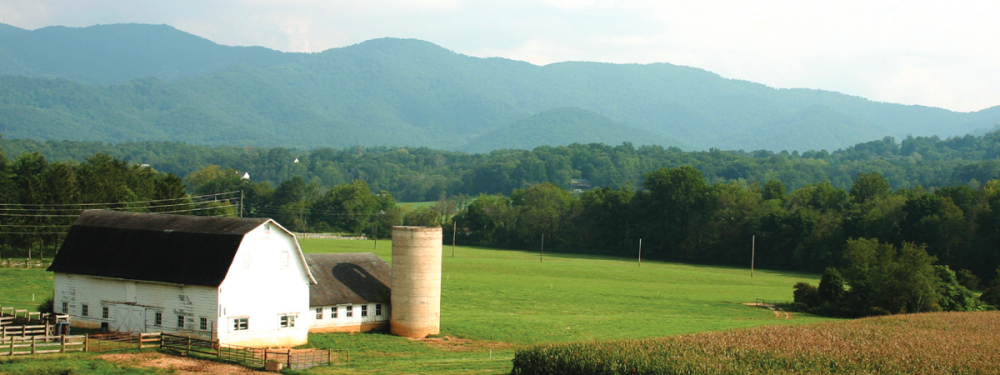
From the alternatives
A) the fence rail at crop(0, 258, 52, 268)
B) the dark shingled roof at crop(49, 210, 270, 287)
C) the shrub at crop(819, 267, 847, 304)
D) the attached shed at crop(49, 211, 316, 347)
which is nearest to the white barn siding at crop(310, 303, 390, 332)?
the attached shed at crop(49, 211, 316, 347)

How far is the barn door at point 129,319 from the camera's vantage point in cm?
4237

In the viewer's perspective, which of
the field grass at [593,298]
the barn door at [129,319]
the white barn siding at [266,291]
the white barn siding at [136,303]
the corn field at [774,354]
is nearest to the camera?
the corn field at [774,354]

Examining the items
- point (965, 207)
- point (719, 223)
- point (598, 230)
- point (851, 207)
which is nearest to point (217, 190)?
point (598, 230)

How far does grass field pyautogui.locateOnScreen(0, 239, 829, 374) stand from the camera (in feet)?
142

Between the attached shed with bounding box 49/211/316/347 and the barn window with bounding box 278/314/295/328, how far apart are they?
0.16 ft

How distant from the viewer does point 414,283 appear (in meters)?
48.4

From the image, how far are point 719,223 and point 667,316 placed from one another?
225ft

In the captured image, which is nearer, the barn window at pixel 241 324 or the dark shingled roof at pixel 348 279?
the barn window at pixel 241 324

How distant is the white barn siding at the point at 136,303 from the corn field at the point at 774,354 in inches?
578

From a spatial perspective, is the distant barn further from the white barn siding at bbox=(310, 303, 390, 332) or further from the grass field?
the grass field

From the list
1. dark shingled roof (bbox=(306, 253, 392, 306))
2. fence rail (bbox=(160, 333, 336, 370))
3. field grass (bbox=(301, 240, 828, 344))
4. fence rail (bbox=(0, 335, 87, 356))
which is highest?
dark shingled roof (bbox=(306, 253, 392, 306))

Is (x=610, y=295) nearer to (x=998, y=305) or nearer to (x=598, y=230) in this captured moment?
(x=998, y=305)

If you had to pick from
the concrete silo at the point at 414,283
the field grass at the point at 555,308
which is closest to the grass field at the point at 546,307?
the field grass at the point at 555,308

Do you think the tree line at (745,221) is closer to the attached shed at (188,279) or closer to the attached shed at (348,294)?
the attached shed at (348,294)
